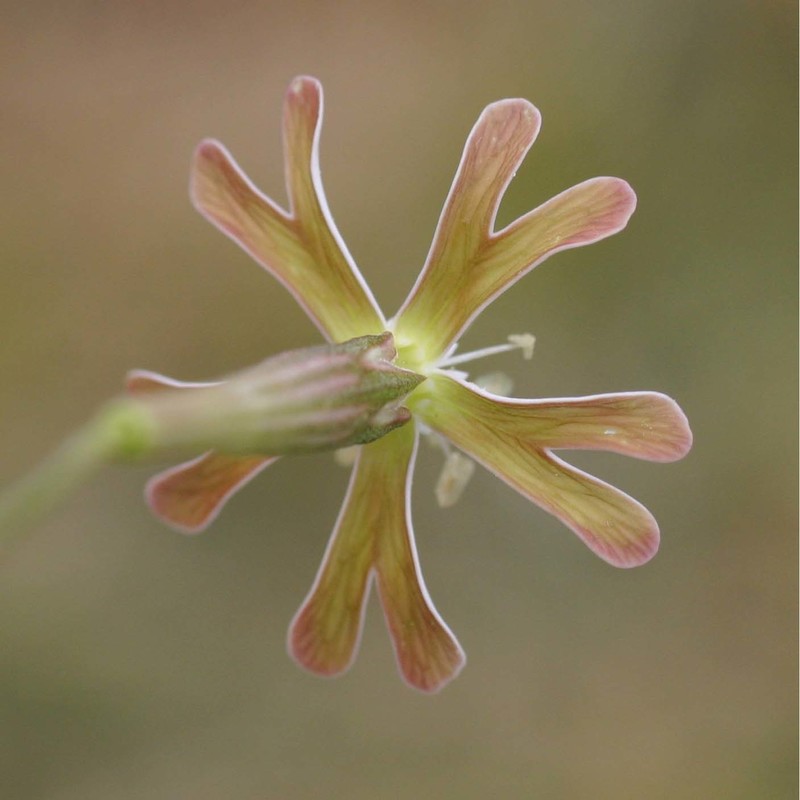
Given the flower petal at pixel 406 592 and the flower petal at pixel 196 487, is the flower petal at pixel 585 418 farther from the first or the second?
the flower petal at pixel 196 487

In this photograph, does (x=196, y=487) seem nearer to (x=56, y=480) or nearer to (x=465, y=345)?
(x=56, y=480)

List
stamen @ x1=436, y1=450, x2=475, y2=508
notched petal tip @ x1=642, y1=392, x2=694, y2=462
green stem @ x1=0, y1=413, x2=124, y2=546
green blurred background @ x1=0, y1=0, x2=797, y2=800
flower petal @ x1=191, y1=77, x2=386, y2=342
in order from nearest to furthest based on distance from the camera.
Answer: green stem @ x1=0, y1=413, x2=124, y2=546 < notched petal tip @ x1=642, y1=392, x2=694, y2=462 < flower petal @ x1=191, y1=77, x2=386, y2=342 < stamen @ x1=436, y1=450, x2=475, y2=508 < green blurred background @ x1=0, y1=0, x2=797, y2=800

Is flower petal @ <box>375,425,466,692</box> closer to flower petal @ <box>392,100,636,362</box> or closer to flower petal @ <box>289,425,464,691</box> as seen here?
flower petal @ <box>289,425,464,691</box>

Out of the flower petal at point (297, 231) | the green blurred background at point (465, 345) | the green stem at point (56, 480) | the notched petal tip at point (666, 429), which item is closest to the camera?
the green stem at point (56, 480)

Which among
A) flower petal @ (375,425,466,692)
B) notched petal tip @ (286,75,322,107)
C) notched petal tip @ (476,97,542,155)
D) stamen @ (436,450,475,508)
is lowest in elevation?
flower petal @ (375,425,466,692)

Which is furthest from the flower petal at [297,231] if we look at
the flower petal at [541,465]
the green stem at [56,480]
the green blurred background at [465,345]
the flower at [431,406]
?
the green blurred background at [465,345]

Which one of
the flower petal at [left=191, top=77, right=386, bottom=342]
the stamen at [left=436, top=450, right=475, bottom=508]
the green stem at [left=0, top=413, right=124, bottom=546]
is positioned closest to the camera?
the green stem at [left=0, top=413, right=124, bottom=546]

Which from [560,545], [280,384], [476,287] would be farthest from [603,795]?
[280,384]

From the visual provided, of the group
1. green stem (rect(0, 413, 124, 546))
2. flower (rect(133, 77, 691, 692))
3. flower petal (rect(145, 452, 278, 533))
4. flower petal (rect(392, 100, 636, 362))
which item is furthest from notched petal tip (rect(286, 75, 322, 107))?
green stem (rect(0, 413, 124, 546))
